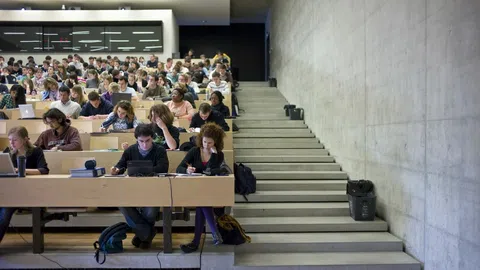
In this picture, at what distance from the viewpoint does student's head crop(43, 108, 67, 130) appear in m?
4.49

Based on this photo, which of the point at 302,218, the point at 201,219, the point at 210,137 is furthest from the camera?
the point at 302,218

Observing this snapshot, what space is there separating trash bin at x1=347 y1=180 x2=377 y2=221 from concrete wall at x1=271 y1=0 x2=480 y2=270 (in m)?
0.13

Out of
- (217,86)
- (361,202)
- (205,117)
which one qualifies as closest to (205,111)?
(205,117)

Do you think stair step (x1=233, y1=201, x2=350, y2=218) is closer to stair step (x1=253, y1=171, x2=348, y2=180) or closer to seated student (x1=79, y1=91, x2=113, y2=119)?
stair step (x1=253, y1=171, x2=348, y2=180)

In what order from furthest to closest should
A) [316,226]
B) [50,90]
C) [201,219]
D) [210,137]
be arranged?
[50,90] < [316,226] < [210,137] < [201,219]

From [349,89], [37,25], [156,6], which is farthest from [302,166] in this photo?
[37,25]

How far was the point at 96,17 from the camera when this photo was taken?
14.6m

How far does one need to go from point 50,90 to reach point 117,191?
4.87 m

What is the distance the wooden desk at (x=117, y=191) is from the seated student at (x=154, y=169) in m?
0.23

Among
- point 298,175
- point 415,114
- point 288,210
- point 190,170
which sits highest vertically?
point 415,114

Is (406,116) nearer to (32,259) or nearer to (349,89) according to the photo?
(349,89)

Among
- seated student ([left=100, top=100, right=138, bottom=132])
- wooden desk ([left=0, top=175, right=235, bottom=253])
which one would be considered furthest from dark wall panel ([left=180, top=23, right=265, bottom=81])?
wooden desk ([left=0, top=175, right=235, bottom=253])

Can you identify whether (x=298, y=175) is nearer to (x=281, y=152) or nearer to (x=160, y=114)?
(x=281, y=152)

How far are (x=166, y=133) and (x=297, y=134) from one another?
3481 millimetres
